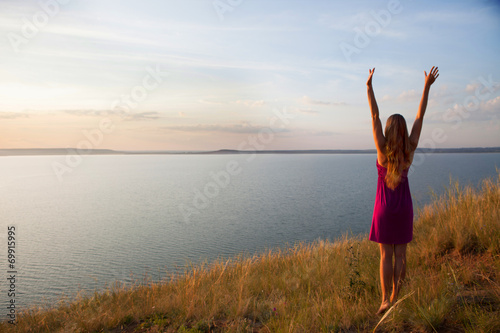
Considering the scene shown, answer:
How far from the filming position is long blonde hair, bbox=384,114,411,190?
11.7 feet

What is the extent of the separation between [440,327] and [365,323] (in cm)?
76

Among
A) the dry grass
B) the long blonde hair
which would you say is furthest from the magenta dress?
the dry grass

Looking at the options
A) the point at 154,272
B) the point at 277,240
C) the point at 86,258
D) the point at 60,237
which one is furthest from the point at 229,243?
the point at 60,237

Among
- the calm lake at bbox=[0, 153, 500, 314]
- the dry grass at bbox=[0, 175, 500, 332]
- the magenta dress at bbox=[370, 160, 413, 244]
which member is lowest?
the calm lake at bbox=[0, 153, 500, 314]

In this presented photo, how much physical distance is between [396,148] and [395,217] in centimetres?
81

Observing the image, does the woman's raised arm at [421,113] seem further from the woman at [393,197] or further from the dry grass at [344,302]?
the dry grass at [344,302]

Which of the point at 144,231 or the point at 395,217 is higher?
the point at 395,217

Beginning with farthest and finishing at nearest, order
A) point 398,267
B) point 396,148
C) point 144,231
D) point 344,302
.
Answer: point 144,231
point 344,302
point 398,267
point 396,148

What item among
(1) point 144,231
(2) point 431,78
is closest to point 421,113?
(2) point 431,78

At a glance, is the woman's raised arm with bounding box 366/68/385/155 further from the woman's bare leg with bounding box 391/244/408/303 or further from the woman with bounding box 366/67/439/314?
the woman's bare leg with bounding box 391/244/408/303

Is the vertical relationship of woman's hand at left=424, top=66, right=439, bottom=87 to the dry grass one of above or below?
above

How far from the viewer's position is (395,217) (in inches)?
144

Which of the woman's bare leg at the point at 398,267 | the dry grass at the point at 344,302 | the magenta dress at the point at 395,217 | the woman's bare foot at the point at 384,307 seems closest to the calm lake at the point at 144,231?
the dry grass at the point at 344,302

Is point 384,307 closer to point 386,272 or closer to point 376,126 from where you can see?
point 386,272
